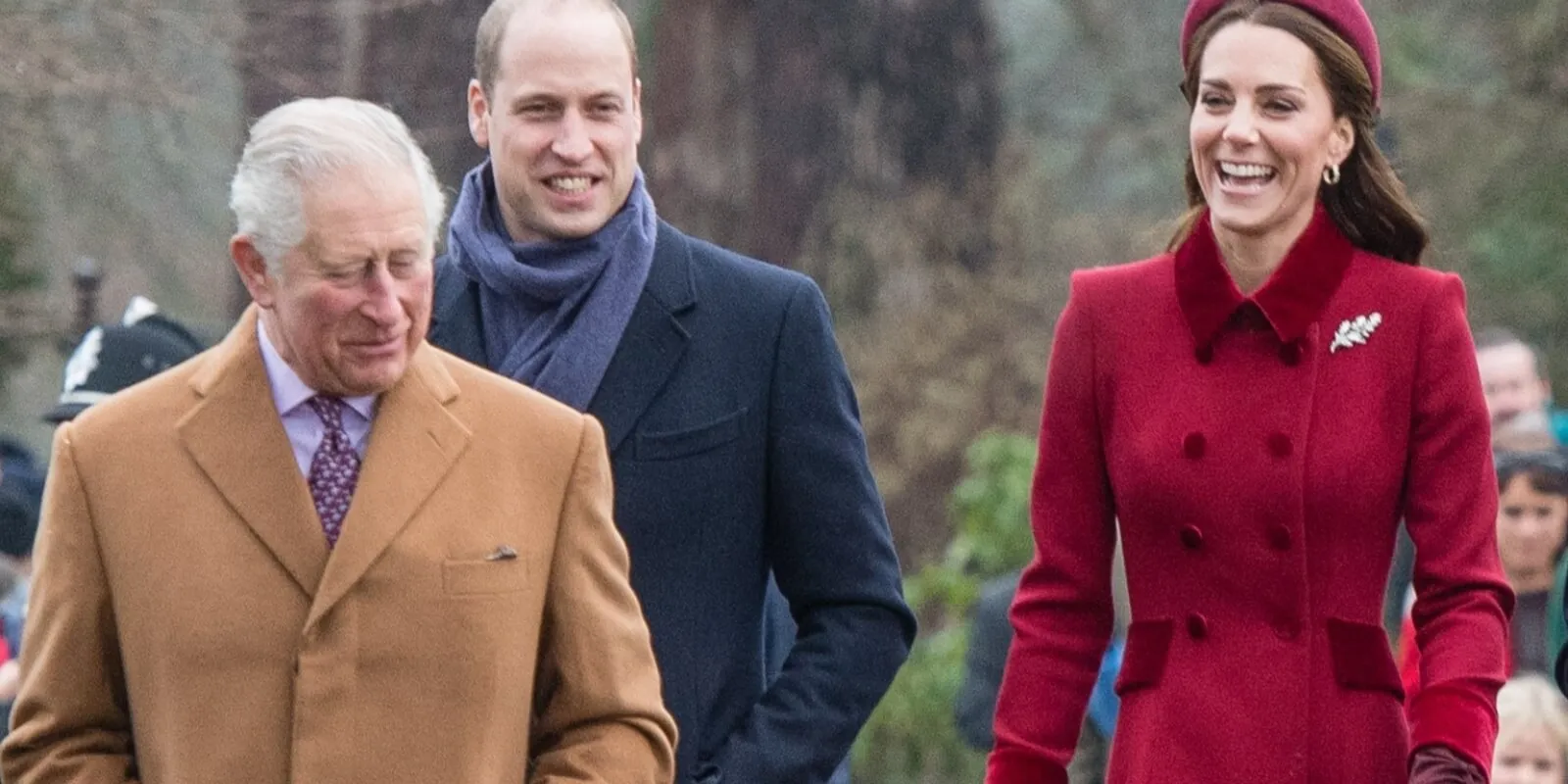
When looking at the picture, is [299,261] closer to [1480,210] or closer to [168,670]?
[168,670]

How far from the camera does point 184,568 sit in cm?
467

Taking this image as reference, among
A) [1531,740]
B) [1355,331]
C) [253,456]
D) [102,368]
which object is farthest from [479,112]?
[1531,740]

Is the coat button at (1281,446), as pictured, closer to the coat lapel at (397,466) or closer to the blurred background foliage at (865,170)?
the coat lapel at (397,466)

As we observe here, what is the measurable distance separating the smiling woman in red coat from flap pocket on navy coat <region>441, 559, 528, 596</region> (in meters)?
1.14

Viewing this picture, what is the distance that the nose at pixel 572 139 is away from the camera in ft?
18.2

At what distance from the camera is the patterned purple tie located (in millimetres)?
4754

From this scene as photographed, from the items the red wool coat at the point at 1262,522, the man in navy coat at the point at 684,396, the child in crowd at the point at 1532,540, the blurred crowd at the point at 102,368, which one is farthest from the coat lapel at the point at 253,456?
the child in crowd at the point at 1532,540

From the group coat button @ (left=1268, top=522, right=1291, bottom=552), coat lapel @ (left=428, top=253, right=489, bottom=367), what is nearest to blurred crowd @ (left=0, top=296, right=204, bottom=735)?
coat lapel @ (left=428, top=253, right=489, bottom=367)

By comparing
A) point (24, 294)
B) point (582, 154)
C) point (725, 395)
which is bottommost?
point (24, 294)

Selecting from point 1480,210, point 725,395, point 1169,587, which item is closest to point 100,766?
point 725,395

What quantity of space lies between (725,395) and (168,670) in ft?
4.09

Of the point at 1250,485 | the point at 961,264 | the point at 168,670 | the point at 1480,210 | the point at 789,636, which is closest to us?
the point at 168,670

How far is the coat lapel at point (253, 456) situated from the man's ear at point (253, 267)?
0.09 m

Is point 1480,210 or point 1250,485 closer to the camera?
point 1250,485
